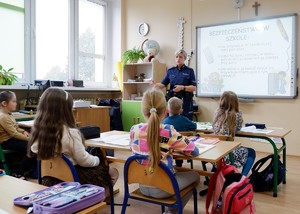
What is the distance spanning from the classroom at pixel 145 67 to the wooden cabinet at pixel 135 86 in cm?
2

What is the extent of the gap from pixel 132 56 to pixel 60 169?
13.3 feet

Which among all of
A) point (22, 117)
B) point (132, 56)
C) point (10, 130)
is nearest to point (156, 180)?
point (10, 130)

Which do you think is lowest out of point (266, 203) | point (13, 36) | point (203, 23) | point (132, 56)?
point (266, 203)

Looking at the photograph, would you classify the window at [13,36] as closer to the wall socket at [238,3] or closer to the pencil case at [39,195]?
the wall socket at [238,3]

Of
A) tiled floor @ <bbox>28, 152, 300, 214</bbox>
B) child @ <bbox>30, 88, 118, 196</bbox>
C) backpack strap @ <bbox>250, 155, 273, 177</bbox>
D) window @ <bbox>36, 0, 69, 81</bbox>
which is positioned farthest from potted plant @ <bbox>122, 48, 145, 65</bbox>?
child @ <bbox>30, 88, 118, 196</bbox>

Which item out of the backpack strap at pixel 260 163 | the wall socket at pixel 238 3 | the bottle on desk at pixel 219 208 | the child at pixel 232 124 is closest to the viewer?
the bottle on desk at pixel 219 208

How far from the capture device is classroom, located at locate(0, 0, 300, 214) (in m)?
3.01

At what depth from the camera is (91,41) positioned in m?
5.86

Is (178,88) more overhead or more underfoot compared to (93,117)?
more overhead

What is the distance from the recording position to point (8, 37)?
170 inches

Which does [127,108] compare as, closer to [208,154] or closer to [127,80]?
[127,80]

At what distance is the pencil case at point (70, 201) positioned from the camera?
854 mm

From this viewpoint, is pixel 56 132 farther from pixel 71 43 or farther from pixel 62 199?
pixel 71 43

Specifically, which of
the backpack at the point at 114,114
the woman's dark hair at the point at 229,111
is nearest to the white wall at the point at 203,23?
the backpack at the point at 114,114
